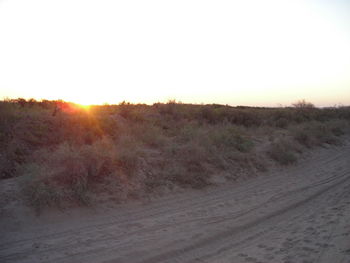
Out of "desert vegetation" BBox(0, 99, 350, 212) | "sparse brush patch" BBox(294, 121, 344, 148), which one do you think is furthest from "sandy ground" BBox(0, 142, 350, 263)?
"sparse brush patch" BBox(294, 121, 344, 148)

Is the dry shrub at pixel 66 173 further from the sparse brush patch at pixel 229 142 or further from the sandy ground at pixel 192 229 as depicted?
the sparse brush patch at pixel 229 142

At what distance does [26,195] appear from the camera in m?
10.1

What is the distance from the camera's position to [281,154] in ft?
59.9

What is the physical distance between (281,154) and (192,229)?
32.4 ft

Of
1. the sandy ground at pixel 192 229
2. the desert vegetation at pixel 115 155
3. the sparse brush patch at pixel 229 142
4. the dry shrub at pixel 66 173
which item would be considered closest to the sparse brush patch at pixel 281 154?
the desert vegetation at pixel 115 155

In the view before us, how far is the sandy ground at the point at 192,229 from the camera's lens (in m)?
7.84

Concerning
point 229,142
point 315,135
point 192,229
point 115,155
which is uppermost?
point 315,135

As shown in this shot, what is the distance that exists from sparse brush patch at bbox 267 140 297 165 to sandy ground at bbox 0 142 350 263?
187 inches

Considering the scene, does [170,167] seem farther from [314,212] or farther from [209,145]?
[314,212]

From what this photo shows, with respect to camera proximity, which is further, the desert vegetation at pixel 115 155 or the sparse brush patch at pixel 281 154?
the sparse brush patch at pixel 281 154

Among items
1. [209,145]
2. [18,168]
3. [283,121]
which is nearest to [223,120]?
[283,121]

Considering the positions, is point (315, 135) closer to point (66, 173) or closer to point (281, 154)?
point (281, 154)

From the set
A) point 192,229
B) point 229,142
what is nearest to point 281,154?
point 229,142

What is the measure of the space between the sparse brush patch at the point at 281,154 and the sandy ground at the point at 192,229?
4755 millimetres
